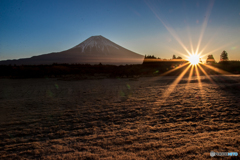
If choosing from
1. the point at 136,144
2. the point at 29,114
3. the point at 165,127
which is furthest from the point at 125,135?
the point at 29,114

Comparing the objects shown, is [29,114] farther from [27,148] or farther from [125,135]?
[125,135]

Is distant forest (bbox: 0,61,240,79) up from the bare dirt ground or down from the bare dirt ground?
up

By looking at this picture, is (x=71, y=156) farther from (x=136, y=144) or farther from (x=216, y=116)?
(x=216, y=116)

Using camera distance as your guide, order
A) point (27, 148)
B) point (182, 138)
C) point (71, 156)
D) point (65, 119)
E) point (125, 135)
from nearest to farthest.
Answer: point (71, 156) < point (27, 148) < point (182, 138) < point (125, 135) < point (65, 119)

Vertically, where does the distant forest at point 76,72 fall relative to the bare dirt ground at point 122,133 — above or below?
above

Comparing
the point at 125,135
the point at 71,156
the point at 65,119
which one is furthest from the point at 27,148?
the point at 125,135

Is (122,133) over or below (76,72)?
below

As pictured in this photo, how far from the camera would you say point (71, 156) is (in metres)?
2.46

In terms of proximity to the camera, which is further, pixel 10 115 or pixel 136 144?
pixel 10 115

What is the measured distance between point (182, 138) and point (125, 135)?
1212 millimetres

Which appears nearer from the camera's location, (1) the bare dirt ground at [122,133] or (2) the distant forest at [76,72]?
(1) the bare dirt ground at [122,133]

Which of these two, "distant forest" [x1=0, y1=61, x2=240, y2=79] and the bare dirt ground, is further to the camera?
"distant forest" [x1=0, y1=61, x2=240, y2=79]

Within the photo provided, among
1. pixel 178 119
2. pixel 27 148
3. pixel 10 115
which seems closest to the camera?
pixel 27 148

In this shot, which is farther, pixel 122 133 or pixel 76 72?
pixel 76 72
